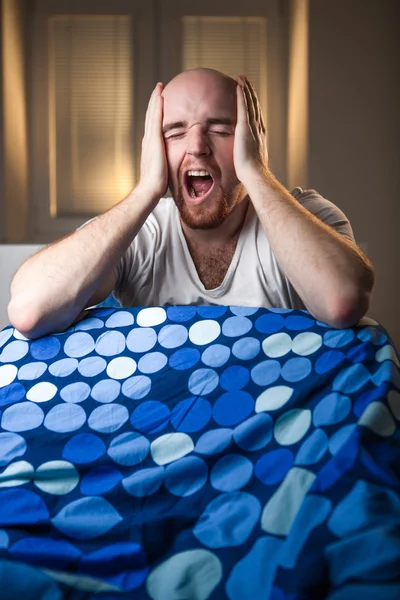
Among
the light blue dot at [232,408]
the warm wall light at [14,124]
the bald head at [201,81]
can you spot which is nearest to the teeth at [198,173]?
the bald head at [201,81]

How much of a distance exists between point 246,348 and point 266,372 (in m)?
0.06

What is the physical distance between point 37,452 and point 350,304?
1.93 feet

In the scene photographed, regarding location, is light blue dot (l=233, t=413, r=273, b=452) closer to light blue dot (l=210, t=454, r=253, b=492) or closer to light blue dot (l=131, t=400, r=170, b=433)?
light blue dot (l=210, t=454, r=253, b=492)

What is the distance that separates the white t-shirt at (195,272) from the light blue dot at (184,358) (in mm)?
411

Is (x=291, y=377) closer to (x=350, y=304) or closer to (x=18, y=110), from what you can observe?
(x=350, y=304)

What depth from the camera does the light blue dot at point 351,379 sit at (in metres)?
1.02

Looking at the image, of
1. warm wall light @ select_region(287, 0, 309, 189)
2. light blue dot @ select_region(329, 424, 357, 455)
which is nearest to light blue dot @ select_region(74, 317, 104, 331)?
light blue dot @ select_region(329, 424, 357, 455)

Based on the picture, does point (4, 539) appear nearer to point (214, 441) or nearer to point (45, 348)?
point (214, 441)

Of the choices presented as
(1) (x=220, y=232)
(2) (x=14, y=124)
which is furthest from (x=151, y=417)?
(2) (x=14, y=124)

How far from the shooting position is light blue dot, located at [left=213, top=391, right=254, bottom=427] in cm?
104

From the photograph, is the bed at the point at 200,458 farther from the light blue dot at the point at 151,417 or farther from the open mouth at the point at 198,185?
the open mouth at the point at 198,185

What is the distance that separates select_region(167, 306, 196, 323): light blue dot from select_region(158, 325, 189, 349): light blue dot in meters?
0.02

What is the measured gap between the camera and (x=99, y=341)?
1.22 meters

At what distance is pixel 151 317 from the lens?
1.24 metres
